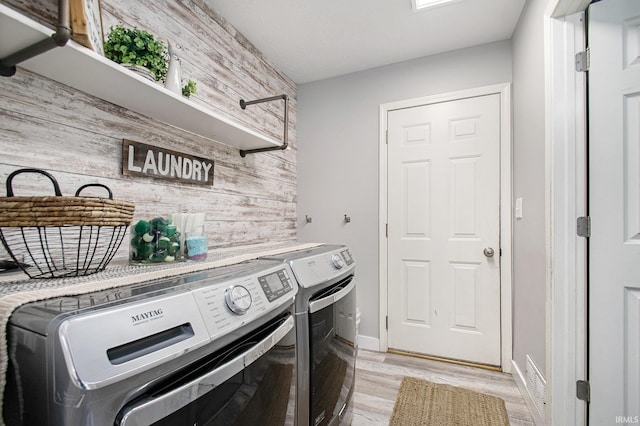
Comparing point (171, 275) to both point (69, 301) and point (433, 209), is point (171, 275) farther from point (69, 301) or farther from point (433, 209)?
point (433, 209)

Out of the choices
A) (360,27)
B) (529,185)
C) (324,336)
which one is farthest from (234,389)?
(360,27)

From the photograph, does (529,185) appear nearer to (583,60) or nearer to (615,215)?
(615,215)

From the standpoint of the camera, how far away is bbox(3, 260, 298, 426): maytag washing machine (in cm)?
46

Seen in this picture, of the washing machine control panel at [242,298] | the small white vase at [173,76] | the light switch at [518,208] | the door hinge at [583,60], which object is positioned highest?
the door hinge at [583,60]

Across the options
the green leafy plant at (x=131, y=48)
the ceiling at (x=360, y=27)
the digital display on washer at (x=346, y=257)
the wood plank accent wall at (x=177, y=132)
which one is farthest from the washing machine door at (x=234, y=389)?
the ceiling at (x=360, y=27)

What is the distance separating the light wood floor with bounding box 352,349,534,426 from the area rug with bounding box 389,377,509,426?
2.1 inches

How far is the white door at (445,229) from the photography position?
7.52 feet

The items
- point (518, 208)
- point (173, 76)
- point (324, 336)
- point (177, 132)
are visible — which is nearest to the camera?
point (324, 336)

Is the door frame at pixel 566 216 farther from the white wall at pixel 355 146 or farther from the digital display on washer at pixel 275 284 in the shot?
the digital display on washer at pixel 275 284

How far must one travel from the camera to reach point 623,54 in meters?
1.34

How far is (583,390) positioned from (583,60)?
1538 millimetres

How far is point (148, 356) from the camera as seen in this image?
52 cm

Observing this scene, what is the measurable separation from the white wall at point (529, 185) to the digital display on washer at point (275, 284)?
4.54ft

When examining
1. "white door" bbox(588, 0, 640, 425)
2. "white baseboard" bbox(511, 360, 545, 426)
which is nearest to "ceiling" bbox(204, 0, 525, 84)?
"white door" bbox(588, 0, 640, 425)
